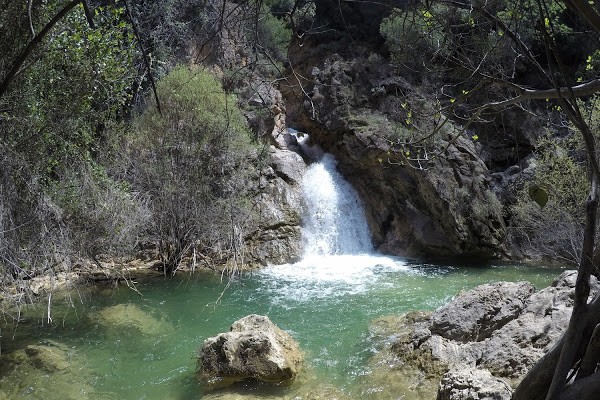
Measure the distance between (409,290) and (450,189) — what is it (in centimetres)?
503

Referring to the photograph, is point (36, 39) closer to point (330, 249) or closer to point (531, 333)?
point (531, 333)

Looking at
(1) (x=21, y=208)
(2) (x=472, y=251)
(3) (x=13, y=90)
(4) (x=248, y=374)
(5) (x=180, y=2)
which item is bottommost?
(4) (x=248, y=374)

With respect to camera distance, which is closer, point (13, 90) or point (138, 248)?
point (13, 90)

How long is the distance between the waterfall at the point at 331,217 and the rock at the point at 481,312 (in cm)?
809

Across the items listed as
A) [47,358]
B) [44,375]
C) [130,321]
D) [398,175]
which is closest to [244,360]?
[44,375]

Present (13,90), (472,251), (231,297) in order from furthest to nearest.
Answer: (472,251) < (231,297) < (13,90)

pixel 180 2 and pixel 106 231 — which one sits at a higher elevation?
pixel 180 2

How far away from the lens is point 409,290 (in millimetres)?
11102

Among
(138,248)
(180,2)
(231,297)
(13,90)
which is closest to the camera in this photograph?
(13,90)

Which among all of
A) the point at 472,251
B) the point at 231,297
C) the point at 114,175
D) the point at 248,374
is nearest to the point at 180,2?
the point at 114,175

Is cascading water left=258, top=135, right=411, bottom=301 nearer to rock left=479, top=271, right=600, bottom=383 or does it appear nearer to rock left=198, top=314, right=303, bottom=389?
rock left=198, top=314, right=303, bottom=389

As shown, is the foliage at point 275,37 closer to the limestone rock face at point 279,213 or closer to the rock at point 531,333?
the limestone rock face at point 279,213

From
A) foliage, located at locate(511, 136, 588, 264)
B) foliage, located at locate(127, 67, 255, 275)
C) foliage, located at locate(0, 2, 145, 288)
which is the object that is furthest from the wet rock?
foliage, located at locate(511, 136, 588, 264)

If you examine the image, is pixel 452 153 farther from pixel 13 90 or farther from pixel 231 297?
pixel 13 90
